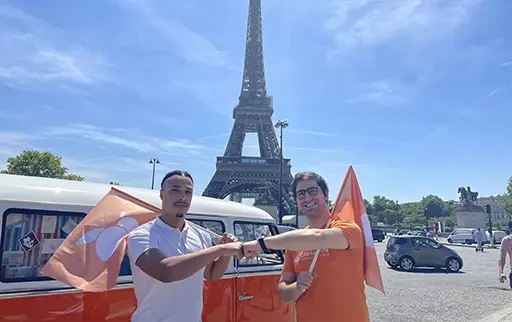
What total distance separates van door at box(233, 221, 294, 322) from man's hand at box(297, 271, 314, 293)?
69.4 inches

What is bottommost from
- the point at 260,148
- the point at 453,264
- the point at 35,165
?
the point at 453,264

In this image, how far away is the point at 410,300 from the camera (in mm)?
9578

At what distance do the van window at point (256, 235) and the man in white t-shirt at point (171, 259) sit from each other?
70.2 inches

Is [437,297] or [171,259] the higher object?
[171,259]

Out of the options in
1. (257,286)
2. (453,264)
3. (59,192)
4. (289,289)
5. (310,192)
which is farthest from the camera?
(453,264)

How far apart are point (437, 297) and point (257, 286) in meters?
7.79

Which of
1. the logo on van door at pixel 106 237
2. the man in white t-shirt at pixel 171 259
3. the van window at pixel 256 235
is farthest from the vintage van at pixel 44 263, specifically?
the man in white t-shirt at pixel 171 259

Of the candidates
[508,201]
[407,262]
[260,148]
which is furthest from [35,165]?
[508,201]

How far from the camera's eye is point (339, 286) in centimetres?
237

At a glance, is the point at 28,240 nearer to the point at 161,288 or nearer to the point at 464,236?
the point at 161,288

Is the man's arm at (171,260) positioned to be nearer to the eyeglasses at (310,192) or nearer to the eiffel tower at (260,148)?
the eyeglasses at (310,192)

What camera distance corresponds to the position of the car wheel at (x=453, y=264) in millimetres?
15867

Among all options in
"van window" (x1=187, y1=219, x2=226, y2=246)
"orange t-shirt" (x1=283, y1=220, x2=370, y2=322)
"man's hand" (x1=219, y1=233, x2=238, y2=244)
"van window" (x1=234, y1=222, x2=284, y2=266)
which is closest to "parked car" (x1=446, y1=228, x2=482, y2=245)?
"van window" (x1=234, y1=222, x2=284, y2=266)

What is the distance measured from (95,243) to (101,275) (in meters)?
0.22
